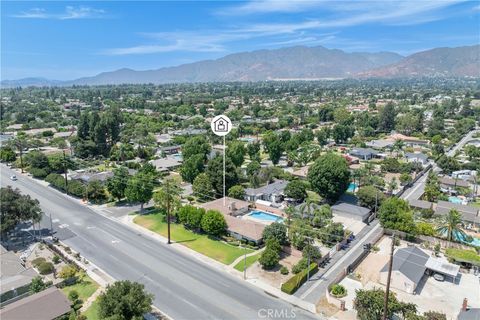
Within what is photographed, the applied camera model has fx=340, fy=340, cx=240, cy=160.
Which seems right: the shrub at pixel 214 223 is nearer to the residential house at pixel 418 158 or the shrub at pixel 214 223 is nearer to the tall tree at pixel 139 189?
the tall tree at pixel 139 189

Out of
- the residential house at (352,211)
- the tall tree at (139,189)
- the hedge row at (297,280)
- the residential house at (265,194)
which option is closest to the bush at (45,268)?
the tall tree at (139,189)

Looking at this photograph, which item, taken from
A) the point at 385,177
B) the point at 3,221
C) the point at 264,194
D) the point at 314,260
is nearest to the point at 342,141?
the point at 385,177

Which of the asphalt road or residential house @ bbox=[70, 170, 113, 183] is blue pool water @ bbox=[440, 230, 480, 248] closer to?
the asphalt road

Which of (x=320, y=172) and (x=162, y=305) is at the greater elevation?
(x=320, y=172)

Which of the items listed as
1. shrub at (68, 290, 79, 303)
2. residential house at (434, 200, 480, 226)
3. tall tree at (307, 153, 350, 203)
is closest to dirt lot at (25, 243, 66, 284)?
shrub at (68, 290, 79, 303)

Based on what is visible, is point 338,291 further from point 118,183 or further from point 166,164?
point 166,164

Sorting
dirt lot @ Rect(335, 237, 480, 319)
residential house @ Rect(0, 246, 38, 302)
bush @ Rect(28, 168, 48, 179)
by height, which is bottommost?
dirt lot @ Rect(335, 237, 480, 319)

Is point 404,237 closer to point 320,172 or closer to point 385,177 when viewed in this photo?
point 320,172
